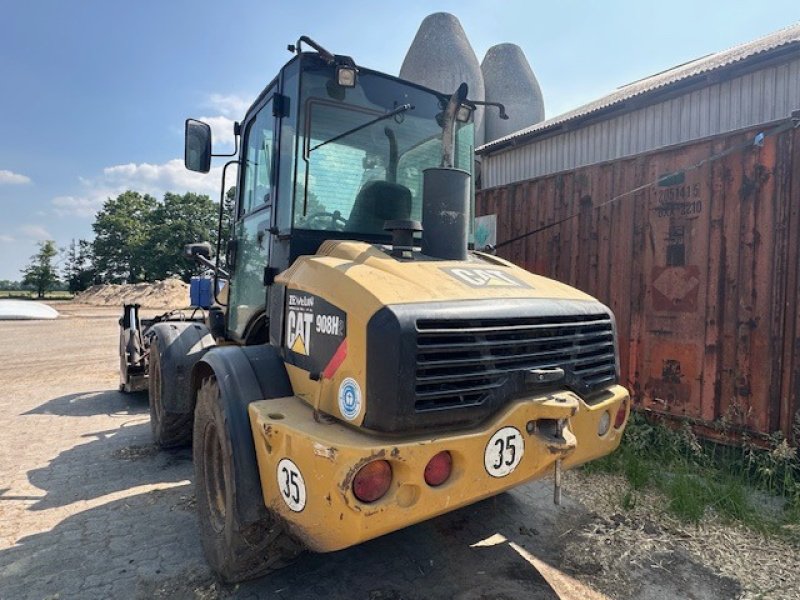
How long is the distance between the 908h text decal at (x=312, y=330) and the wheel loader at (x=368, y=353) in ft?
0.03

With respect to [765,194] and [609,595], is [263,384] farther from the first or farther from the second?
[765,194]

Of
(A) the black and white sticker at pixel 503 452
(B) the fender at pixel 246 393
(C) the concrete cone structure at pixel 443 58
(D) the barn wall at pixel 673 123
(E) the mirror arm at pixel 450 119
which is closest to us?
(A) the black and white sticker at pixel 503 452

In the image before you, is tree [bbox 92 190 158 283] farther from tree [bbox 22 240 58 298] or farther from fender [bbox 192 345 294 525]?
fender [bbox 192 345 294 525]

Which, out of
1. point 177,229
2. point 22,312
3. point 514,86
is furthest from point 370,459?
point 177,229

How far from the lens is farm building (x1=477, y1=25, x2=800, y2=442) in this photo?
4.25m

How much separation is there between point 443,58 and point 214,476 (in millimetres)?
21259

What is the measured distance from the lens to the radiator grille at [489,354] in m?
2.15

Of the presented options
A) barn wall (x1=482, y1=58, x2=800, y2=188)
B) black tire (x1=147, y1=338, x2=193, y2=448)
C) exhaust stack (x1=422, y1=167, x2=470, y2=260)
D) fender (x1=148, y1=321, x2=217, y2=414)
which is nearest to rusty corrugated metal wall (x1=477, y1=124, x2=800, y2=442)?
barn wall (x1=482, y1=58, x2=800, y2=188)

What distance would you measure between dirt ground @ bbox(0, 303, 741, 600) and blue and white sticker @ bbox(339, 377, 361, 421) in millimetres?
1132

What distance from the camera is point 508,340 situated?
239cm

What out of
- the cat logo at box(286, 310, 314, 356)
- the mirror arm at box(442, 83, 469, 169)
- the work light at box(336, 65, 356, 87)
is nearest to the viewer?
the cat logo at box(286, 310, 314, 356)

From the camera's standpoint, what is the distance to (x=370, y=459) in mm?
1951

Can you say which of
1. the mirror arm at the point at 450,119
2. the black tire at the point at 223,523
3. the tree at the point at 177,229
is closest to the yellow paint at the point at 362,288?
the black tire at the point at 223,523

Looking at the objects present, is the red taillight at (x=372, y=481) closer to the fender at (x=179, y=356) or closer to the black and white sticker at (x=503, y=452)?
the black and white sticker at (x=503, y=452)
